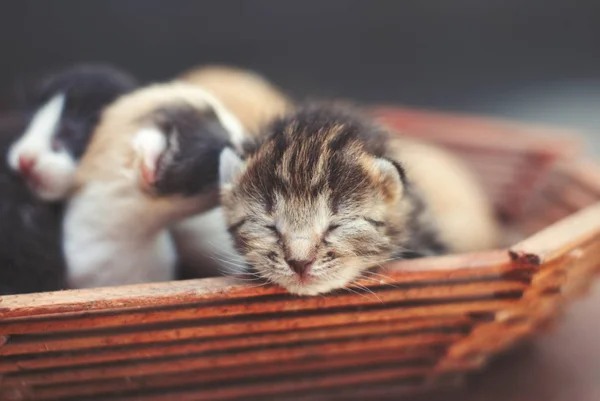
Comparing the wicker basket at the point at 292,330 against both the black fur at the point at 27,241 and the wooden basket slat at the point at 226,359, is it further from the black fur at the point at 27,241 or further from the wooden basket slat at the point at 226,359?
the black fur at the point at 27,241

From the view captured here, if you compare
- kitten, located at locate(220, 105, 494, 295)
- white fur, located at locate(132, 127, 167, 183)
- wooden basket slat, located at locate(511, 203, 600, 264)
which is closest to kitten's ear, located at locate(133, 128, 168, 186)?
white fur, located at locate(132, 127, 167, 183)

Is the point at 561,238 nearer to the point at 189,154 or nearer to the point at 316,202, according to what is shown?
the point at 316,202

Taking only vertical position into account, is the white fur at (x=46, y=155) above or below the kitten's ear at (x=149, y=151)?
below

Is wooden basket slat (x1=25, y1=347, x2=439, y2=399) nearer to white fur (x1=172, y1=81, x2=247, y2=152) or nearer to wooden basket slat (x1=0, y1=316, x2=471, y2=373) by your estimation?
wooden basket slat (x1=0, y1=316, x2=471, y2=373)

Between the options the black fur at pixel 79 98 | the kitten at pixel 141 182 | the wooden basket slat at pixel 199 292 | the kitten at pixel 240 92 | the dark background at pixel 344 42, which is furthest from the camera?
the dark background at pixel 344 42

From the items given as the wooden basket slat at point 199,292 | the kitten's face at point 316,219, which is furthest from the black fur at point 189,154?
the wooden basket slat at point 199,292

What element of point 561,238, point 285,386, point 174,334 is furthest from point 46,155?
point 561,238
